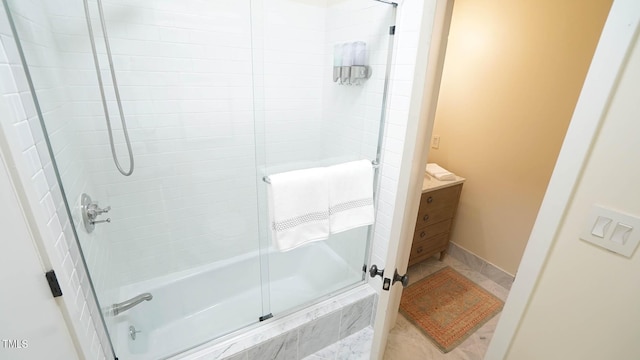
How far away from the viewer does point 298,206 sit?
1281 mm

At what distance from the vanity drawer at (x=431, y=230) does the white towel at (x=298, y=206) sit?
1026mm

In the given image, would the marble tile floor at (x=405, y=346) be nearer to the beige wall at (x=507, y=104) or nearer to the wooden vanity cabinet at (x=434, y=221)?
the wooden vanity cabinet at (x=434, y=221)

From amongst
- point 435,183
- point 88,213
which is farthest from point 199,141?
point 435,183

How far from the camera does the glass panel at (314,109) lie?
1522mm

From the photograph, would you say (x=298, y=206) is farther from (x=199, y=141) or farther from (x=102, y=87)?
(x=102, y=87)

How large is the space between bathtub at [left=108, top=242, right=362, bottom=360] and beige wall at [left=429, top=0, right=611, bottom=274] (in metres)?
1.26

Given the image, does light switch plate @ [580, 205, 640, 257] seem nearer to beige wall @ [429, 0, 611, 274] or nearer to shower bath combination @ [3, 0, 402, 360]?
shower bath combination @ [3, 0, 402, 360]

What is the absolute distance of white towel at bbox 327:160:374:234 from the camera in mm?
1382

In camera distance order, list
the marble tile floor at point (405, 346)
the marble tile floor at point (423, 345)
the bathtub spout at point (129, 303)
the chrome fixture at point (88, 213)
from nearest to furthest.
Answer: the chrome fixture at point (88, 213)
the bathtub spout at point (129, 303)
the marble tile floor at point (405, 346)
the marble tile floor at point (423, 345)

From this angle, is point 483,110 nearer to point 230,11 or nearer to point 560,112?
point 560,112

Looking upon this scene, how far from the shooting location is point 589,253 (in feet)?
2.63

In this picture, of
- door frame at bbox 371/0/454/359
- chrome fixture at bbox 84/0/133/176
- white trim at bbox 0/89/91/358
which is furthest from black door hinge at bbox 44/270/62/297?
door frame at bbox 371/0/454/359

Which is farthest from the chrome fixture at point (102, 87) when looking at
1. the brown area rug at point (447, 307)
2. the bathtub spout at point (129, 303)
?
the brown area rug at point (447, 307)

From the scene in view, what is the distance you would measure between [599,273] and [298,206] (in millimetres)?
1062
